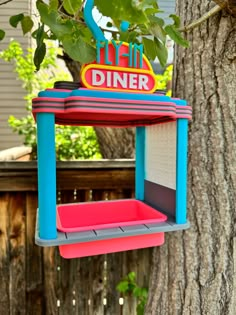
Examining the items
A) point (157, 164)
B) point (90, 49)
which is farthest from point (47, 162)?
point (157, 164)

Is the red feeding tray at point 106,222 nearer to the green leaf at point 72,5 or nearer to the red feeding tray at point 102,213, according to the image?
the red feeding tray at point 102,213

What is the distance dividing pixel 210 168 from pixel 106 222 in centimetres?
42

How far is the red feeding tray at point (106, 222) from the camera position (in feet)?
2.46

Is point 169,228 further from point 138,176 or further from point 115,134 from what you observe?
point 115,134

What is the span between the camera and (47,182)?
700mm

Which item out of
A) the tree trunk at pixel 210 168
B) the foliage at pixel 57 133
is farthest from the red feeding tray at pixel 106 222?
the foliage at pixel 57 133

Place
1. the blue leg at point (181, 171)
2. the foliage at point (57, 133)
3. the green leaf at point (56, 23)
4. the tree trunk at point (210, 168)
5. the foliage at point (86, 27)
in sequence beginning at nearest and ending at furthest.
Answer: the foliage at point (86, 27), the green leaf at point (56, 23), the blue leg at point (181, 171), the tree trunk at point (210, 168), the foliage at point (57, 133)

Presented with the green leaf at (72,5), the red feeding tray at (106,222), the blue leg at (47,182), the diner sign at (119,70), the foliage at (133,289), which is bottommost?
the foliage at (133,289)

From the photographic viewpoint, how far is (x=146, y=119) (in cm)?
100

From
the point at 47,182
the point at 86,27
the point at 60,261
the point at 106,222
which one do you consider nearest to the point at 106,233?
the point at 47,182

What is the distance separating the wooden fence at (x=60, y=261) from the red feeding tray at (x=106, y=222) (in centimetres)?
30

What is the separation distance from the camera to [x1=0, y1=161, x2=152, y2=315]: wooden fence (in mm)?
1299

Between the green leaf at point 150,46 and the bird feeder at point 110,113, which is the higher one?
the green leaf at point 150,46

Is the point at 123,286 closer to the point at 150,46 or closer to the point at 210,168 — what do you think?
the point at 210,168
